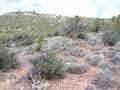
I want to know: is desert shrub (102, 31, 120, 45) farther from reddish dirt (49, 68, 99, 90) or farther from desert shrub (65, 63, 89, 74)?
reddish dirt (49, 68, 99, 90)

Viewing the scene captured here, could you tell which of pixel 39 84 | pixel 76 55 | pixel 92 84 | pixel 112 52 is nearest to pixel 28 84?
pixel 39 84

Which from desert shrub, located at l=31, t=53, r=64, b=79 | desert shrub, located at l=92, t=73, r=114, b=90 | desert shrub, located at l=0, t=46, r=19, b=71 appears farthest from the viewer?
desert shrub, located at l=0, t=46, r=19, b=71

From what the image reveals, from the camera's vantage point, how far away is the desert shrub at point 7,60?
9.74 m

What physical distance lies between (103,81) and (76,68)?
1.27 meters

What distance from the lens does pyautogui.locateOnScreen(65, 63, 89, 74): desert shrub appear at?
9.49m

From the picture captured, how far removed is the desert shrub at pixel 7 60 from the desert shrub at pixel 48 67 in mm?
1167

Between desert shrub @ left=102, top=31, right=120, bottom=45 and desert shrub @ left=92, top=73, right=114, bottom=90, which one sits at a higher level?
desert shrub @ left=102, top=31, right=120, bottom=45

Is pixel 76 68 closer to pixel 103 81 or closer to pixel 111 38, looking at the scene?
pixel 103 81

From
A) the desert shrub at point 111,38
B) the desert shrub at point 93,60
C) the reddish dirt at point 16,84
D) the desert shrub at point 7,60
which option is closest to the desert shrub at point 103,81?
the desert shrub at point 93,60

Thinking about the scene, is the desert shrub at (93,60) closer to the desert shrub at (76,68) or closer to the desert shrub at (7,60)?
the desert shrub at (76,68)

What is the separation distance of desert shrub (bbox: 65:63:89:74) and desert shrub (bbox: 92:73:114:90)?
0.78m

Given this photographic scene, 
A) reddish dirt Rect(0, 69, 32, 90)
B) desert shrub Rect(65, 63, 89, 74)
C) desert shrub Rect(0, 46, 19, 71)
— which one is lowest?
reddish dirt Rect(0, 69, 32, 90)

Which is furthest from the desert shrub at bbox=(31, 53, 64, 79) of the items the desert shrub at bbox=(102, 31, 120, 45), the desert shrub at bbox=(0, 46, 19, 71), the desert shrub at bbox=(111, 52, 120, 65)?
the desert shrub at bbox=(102, 31, 120, 45)

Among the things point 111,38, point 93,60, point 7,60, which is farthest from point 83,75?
point 111,38
